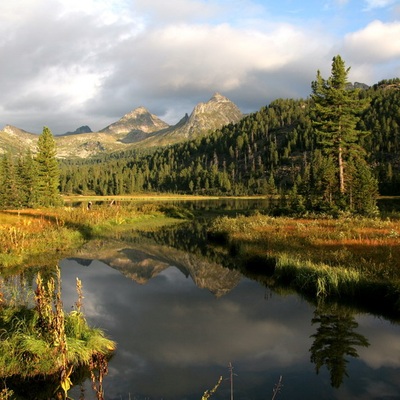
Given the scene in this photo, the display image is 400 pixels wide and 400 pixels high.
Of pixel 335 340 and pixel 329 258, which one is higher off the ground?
pixel 329 258

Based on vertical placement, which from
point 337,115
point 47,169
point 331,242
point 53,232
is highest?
point 337,115

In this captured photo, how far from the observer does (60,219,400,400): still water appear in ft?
30.3

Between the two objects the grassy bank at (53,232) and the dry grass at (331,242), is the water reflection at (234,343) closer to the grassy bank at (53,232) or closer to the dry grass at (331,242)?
the dry grass at (331,242)

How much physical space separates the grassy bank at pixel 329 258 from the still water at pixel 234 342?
1.34 m

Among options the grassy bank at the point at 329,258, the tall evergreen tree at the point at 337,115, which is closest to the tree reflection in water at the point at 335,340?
the grassy bank at the point at 329,258

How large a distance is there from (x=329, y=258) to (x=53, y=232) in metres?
21.9

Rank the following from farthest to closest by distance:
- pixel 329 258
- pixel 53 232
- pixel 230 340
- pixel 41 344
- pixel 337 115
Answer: pixel 337 115 < pixel 53 232 < pixel 329 258 < pixel 230 340 < pixel 41 344

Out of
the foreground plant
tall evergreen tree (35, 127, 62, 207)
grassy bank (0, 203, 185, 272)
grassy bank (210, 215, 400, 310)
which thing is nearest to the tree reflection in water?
grassy bank (210, 215, 400, 310)

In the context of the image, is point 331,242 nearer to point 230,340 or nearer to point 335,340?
point 335,340

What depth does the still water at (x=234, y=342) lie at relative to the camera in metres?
9.24

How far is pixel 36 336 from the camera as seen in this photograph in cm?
970

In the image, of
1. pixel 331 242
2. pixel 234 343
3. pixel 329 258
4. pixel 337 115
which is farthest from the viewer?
pixel 337 115

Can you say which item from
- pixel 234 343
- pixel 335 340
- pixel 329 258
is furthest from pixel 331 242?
pixel 234 343

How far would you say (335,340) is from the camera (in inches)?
458
